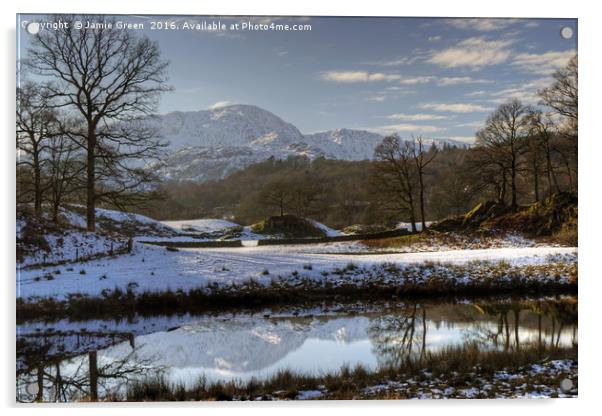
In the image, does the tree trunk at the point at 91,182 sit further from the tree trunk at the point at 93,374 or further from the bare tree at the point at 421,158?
the bare tree at the point at 421,158

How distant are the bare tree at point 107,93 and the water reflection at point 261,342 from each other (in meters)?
1.67

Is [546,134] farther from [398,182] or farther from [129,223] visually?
[129,223]

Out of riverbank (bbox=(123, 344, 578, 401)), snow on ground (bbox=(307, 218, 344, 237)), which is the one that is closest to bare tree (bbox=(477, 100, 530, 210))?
riverbank (bbox=(123, 344, 578, 401))

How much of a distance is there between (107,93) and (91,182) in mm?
1264

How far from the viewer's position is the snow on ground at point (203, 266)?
21.6ft

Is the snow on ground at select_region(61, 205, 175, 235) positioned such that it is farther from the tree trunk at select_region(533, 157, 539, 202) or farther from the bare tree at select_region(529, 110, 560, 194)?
the bare tree at select_region(529, 110, 560, 194)

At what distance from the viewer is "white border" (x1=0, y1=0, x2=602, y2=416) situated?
585 cm

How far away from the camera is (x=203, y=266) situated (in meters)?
6.86

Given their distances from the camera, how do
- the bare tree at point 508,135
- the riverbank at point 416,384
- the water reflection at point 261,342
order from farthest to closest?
the bare tree at point 508,135, the water reflection at point 261,342, the riverbank at point 416,384

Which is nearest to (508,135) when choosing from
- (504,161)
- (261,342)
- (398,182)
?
(504,161)

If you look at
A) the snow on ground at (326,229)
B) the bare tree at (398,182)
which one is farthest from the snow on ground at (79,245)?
the bare tree at (398,182)
